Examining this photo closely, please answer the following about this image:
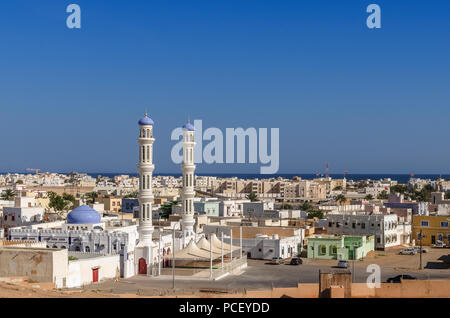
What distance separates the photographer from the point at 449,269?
35906 mm

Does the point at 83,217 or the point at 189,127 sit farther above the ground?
the point at 189,127

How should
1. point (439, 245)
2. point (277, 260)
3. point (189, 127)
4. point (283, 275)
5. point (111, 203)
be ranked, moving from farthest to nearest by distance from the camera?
1. point (111, 203)
2. point (439, 245)
3. point (189, 127)
4. point (277, 260)
5. point (283, 275)

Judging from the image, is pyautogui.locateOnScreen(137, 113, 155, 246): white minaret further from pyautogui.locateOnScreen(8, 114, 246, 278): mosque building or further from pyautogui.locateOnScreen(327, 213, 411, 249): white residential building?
pyautogui.locateOnScreen(327, 213, 411, 249): white residential building

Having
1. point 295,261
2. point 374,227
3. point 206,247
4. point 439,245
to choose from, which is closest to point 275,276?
point 206,247

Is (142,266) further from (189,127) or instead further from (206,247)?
(189,127)

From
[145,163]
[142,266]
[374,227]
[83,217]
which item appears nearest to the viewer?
[142,266]

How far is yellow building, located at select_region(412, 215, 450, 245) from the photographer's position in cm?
4719

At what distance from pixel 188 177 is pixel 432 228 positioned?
18948 mm

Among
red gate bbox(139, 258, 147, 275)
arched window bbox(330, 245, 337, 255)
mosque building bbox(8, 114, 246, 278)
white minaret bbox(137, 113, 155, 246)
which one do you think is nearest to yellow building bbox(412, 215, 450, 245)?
arched window bbox(330, 245, 337, 255)

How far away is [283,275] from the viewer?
33656 millimetres

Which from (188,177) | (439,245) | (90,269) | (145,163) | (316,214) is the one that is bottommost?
(439,245)

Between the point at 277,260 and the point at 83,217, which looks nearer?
the point at 83,217

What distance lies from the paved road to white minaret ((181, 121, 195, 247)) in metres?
4.28
